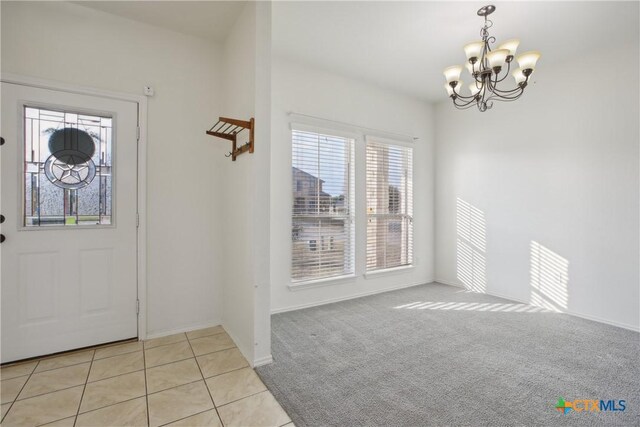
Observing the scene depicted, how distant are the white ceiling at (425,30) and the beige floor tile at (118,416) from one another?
310cm

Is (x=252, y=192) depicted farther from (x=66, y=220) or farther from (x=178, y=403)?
(x=66, y=220)

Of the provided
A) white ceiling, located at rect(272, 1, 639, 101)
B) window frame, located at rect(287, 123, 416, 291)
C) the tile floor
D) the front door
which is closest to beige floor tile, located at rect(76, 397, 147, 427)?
the tile floor

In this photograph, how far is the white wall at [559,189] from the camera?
9.77 feet

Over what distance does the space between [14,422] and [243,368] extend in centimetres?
126

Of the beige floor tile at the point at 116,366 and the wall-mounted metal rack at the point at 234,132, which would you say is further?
the wall-mounted metal rack at the point at 234,132

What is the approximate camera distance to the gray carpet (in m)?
1.72

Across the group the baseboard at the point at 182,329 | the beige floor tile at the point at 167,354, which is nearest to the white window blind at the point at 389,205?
the baseboard at the point at 182,329

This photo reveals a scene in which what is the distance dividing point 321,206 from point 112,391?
2507mm

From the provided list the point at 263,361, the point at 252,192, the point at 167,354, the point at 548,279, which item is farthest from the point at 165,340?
the point at 548,279

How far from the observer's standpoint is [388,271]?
4.19 metres

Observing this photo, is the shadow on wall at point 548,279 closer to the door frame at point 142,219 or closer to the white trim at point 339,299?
the white trim at point 339,299

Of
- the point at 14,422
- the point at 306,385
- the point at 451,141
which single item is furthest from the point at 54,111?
the point at 451,141

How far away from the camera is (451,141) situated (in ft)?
14.9

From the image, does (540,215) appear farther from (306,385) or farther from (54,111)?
(54,111)
